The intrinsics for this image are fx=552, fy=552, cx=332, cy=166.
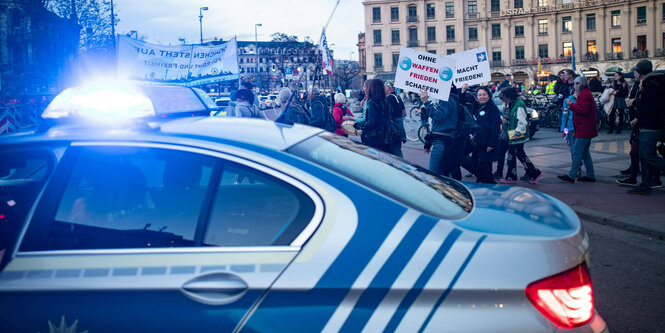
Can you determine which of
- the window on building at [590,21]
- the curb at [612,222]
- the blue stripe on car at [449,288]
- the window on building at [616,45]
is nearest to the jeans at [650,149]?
the curb at [612,222]

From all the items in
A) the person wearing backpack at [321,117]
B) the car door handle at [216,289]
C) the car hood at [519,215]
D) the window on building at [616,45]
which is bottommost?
the car door handle at [216,289]

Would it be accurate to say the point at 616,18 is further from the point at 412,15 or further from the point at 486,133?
the point at 486,133

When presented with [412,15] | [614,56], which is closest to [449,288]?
[412,15]

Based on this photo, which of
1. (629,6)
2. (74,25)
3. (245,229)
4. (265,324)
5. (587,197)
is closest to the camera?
(265,324)

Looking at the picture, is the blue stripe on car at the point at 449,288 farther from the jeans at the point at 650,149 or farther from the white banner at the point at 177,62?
the white banner at the point at 177,62

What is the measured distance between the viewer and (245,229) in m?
2.29

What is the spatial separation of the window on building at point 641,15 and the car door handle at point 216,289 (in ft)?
269

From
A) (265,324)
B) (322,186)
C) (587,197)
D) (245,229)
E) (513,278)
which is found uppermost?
(322,186)

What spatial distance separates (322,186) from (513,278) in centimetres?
82

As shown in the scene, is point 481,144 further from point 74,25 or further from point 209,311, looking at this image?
point 74,25

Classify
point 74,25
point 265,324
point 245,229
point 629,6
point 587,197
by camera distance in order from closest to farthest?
point 265,324, point 245,229, point 587,197, point 74,25, point 629,6

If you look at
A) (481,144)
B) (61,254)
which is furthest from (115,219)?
(481,144)

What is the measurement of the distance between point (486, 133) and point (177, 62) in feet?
25.6

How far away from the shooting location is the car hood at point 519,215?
2220 mm
